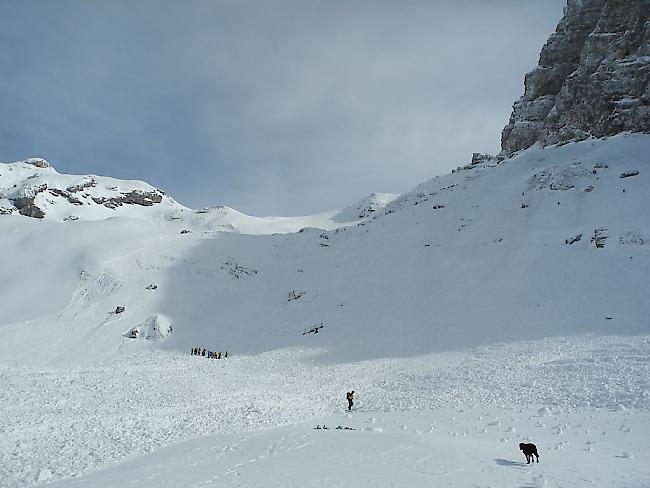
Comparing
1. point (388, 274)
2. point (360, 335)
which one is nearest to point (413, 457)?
point (360, 335)

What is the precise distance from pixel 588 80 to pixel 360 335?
64824mm

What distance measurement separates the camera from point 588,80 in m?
74.5

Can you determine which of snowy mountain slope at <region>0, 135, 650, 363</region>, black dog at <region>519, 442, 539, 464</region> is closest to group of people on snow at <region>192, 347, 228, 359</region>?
snowy mountain slope at <region>0, 135, 650, 363</region>

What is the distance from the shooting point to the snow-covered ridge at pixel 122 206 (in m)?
122

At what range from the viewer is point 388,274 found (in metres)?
50.7

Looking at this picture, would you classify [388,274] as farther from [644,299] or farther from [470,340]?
[644,299]

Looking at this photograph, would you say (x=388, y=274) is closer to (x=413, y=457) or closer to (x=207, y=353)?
(x=207, y=353)

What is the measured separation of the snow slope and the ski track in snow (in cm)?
15

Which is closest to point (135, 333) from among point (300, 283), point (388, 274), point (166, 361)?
point (166, 361)

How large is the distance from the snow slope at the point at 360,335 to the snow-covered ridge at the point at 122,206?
48.7 meters

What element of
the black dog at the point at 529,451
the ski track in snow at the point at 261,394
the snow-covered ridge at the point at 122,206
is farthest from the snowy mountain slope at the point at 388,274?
the snow-covered ridge at the point at 122,206

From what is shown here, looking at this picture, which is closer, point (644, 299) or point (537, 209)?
point (644, 299)

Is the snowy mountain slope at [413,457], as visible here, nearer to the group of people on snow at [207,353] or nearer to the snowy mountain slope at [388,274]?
the snowy mountain slope at [388,274]

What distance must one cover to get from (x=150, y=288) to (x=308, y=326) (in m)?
19.8
